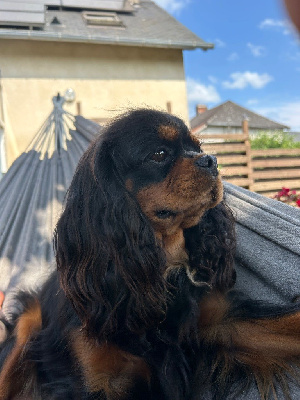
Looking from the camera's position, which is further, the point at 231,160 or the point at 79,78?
the point at 79,78

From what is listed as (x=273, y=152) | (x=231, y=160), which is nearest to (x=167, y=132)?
(x=231, y=160)

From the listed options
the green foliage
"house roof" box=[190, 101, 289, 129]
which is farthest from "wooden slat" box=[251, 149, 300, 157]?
→ "house roof" box=[190, 101, 289, 129]

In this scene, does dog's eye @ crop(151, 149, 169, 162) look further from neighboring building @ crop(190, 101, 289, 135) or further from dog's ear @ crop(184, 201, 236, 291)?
neighboring building @ crop(190, 101, 289, 135)

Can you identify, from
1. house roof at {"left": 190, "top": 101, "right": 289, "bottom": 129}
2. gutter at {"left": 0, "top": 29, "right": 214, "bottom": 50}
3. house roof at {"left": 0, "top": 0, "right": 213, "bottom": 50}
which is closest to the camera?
gutter at {"left": 0, "top": 29, "right": 214, "bottom": 50}

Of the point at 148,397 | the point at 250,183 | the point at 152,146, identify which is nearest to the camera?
the point at 148,397

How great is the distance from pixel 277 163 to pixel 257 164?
540mm

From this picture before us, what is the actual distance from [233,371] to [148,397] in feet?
0.95

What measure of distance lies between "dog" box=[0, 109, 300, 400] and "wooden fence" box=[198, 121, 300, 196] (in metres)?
5.88

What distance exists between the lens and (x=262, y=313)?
144 cm

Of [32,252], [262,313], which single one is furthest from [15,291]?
[262,313]

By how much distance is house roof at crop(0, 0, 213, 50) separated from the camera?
8.78m

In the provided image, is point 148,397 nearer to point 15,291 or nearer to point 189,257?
point 189,257

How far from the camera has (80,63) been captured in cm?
937

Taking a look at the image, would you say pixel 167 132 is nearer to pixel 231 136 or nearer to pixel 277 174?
pixel 231 136
